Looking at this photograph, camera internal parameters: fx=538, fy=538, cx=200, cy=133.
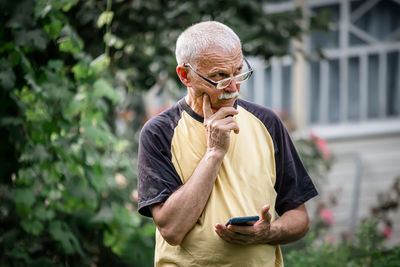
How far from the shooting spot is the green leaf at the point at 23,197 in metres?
3.45

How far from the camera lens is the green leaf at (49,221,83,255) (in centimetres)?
359

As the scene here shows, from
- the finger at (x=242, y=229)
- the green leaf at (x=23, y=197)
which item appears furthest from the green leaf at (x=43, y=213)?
the finger at (x=242, y=229)

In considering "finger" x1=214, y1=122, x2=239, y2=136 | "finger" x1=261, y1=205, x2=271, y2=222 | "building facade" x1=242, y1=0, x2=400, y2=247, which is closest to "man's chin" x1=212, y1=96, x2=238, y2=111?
"finger" x1=214, y1=122, x2=239, y2=136

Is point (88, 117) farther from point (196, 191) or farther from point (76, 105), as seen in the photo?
point (196, 191)

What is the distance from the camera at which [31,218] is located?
362cm

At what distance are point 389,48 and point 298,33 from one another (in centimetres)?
404

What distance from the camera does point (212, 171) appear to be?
6.25 ft

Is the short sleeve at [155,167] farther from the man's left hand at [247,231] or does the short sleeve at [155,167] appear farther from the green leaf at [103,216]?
the green leaf at [103,216]

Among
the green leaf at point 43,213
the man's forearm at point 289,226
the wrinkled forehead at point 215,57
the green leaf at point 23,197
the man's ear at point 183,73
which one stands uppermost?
the wrinkled forehead at point 215,57

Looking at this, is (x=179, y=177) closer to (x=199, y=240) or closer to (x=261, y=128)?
(x=199, y=240)

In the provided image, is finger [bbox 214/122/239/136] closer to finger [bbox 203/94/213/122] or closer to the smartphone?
finger [bbox 203/94/213/122]

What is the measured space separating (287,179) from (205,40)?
0.65m

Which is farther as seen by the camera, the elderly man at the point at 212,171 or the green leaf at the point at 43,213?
the green leaf at the point at 43,213

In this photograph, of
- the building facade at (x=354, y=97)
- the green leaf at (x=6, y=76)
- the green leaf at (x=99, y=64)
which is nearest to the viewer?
the green leaf at (x=6, y=76)
